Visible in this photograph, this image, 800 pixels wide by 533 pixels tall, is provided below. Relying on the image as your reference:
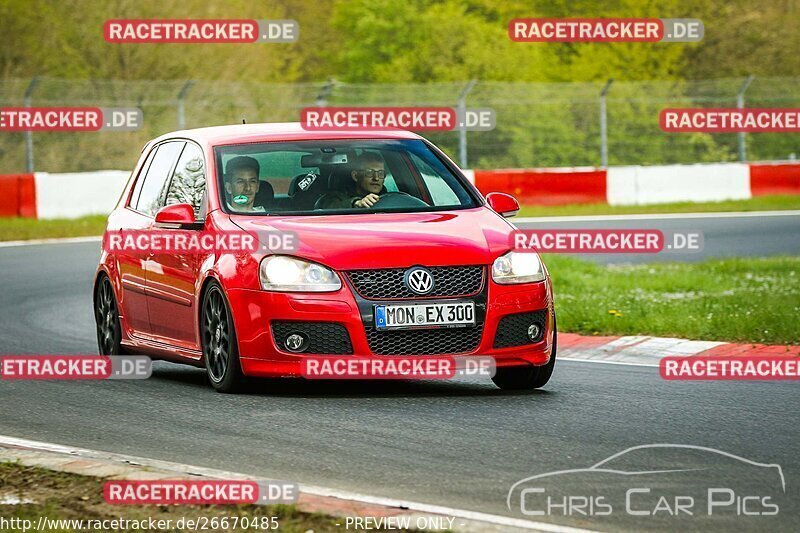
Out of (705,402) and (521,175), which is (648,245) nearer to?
(521,175)

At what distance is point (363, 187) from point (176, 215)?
1.14m

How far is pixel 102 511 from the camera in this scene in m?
6.10

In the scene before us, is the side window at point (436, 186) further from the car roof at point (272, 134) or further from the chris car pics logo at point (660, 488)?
the chris car pics logo at point (660, 488)

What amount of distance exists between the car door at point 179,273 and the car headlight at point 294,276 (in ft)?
2.30

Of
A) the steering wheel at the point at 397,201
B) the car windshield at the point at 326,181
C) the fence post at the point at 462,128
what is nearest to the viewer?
the car windshield at the point at 326,181

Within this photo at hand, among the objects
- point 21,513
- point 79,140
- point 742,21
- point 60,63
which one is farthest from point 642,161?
point 21,513

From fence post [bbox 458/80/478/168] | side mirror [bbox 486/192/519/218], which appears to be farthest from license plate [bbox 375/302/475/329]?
fence post [bbox 458/80/478/168]

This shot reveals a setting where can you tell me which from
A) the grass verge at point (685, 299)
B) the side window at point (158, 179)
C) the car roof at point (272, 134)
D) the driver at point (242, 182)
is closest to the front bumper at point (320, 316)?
the driver at point (242, 182)

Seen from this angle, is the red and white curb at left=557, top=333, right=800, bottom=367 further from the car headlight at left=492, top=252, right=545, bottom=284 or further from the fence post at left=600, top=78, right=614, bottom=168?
the fence post at left=600, top=78, right=614, bottom=168

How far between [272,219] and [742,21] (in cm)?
4956

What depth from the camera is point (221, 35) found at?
38.2 metres

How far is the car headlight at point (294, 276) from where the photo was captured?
8.83 m

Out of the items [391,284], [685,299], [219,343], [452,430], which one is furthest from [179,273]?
[685,299]

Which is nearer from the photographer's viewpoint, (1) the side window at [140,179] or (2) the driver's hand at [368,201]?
(2) the driver's hand at [368,201]
